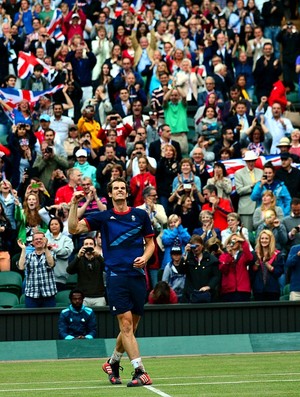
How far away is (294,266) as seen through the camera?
20.5 m

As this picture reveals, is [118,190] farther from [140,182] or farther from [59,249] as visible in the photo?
[140,182]

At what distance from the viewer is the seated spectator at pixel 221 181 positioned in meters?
23.5

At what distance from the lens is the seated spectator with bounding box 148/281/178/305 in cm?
2027

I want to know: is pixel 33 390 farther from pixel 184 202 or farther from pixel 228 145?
pixel 228 145

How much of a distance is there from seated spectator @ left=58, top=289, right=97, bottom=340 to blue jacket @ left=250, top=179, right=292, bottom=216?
513 centimetres

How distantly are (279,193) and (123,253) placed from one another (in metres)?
9.56

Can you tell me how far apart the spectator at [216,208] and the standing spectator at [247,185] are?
23.2 inches

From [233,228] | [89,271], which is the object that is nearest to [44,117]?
[233,228]

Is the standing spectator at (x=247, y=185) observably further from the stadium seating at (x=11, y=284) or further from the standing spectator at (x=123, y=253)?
the standing spectator at (x=123, y=253)

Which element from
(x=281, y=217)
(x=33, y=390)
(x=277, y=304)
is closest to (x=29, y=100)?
(x=281, y=217)

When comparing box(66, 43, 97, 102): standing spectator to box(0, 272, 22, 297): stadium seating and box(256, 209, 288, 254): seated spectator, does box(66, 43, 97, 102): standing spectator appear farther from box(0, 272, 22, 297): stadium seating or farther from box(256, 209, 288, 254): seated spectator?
box(0, 272, 22, 297): stadium seating

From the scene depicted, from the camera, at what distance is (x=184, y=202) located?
2297 centimetres

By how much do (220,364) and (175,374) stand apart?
5.68 ft

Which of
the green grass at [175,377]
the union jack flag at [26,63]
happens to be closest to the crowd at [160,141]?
the union jack flag at [26,63]
